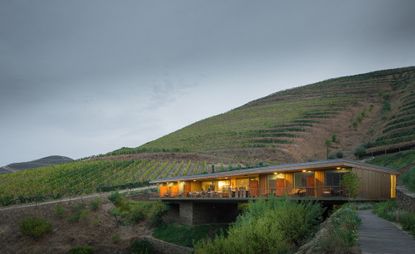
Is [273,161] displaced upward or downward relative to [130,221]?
upward

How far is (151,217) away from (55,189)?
16.9 meters

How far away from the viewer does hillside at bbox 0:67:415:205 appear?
1982 inches

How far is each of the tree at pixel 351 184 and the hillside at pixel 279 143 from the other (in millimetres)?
3949

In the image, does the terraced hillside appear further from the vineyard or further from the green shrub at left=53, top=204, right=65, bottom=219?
the green shrub at left=53, top=204, right=65, bottom=219

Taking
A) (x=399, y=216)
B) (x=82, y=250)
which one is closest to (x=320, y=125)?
(x=82, y=250)

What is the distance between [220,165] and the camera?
61.5 metres

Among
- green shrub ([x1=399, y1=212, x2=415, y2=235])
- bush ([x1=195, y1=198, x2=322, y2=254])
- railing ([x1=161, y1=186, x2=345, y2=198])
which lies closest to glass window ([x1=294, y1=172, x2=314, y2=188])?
railing ([x1=161, y1=186, x2=345, y2=198])

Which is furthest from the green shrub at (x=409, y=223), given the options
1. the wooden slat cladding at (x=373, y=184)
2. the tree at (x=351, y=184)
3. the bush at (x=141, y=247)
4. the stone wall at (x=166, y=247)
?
the bush at (x=141, y=247)

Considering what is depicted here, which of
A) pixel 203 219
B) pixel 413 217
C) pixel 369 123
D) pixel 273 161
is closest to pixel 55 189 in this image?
pixel 203 219

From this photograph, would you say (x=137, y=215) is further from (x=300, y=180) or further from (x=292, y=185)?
(x=300, y=180)

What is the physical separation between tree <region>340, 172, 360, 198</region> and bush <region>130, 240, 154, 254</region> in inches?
723

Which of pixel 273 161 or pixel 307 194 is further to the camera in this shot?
pixel 273 161

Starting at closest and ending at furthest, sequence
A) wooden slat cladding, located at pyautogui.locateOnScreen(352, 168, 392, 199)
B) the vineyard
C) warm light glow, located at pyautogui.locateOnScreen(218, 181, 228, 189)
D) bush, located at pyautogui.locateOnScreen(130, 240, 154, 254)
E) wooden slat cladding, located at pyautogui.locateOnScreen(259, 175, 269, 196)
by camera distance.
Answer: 1. wooden slat cladding, located at pyautogui.locateOnScreen(352, 168, 392, 199)
2. wooden slat cladding, located at pyautogui.locateOnScreen(259, 175, 269, 196)
3. bush, located at pyautogui.locateOnScreen(130, 240, 154, 254)
4. warm light glow, located at pyautogui.locateOnScreen(218, 181, 228, 189)
5. the vineyard

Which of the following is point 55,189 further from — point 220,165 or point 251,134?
point 251,134
